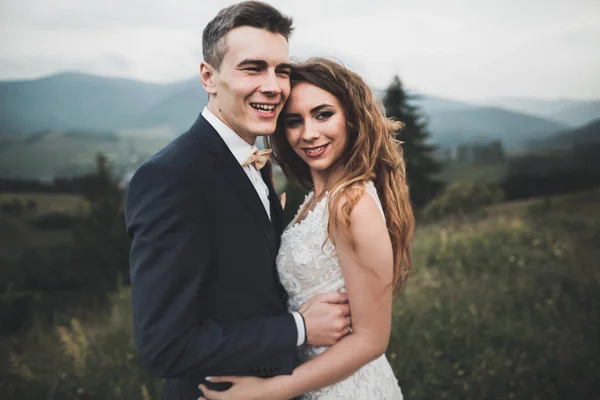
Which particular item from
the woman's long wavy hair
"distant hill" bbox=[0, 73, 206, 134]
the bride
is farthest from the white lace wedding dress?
"distant hill" bbox=[0, 73, 206, 134]

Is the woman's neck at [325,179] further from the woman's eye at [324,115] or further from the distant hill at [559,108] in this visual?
the distant hill at [559,108]

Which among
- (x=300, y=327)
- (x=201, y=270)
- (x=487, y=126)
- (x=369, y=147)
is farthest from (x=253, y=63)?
(x=487, y=126)

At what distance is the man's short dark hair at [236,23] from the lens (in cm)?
179

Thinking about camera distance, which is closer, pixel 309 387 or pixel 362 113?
pixel 309 387

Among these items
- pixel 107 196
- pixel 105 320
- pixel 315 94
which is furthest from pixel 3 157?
pixel 315 94

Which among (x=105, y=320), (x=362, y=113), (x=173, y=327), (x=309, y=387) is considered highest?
(x=362, y=113)

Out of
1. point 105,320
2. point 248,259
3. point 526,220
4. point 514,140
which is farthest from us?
point 514,140

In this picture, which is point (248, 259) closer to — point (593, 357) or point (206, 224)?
point (206, 224)

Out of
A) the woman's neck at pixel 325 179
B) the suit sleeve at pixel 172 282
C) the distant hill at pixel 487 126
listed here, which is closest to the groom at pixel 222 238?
the suit sleeve at pixel 172 282

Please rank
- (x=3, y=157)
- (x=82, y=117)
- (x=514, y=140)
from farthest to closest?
1. (x=514, y=140)
2. (x=82, y=117)
3. (x=3, y=157)

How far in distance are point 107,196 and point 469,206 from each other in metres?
7.19

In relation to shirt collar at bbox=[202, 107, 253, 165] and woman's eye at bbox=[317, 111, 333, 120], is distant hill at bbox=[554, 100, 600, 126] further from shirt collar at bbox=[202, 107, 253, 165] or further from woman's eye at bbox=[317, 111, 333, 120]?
shirt collar at bbox=[202, 107, 253, 165]

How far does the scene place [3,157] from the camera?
7.46 m

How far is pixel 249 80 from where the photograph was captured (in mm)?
1828
